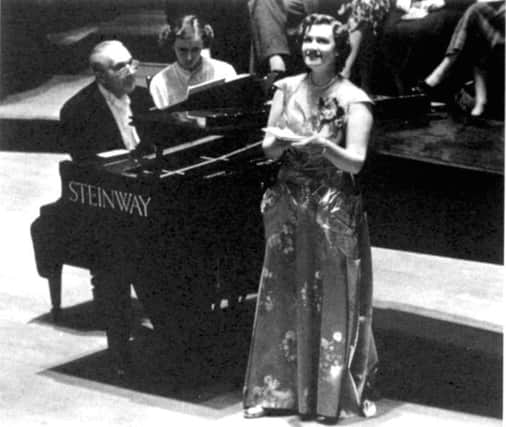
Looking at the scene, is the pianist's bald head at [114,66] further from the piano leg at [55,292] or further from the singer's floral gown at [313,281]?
the singer's floral gown at [313,281]

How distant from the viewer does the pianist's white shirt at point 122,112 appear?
5832 millimetres

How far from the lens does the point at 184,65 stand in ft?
19.2

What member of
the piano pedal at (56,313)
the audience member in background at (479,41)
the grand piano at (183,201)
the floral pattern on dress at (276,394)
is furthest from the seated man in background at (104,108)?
the audience member in background at (479,41)

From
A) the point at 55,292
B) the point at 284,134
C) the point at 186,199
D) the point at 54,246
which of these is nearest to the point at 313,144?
the point at 284,134

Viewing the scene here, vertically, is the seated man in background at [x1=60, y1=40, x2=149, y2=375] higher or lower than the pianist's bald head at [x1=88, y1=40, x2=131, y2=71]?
lower

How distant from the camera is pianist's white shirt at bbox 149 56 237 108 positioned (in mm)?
5875

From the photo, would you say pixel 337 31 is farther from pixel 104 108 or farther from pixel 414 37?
pixel 104 108

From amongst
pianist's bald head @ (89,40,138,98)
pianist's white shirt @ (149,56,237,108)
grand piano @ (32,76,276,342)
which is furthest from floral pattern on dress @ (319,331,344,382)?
pianist's bald head @ (89,40,138,98)

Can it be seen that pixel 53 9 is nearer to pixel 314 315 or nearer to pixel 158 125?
pixel 158 125

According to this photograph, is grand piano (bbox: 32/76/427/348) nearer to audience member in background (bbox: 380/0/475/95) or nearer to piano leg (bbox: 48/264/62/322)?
audience member in background (bbox: 380/0/475/95)

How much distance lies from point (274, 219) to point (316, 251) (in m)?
0.22

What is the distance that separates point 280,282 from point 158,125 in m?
0.91

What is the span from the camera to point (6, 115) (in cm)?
1028

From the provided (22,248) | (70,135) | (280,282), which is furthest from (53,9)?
(280,282)
